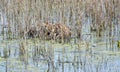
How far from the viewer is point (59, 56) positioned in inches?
231

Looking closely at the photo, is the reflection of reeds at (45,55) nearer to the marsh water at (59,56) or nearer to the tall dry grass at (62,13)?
the marsh water at (59,56)

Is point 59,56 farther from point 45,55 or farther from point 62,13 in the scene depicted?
point 62,13

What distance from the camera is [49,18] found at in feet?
27.3

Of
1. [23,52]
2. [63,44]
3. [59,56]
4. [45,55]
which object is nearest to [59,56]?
[59,56]

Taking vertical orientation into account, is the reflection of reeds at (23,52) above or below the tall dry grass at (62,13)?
below

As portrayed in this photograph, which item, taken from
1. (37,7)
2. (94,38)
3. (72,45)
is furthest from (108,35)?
(37,7)

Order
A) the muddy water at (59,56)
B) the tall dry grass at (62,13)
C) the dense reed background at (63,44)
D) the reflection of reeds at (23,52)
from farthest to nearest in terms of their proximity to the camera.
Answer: the tall dry grass at (62,13) < the reflection of reeds at (23,52) < the dense reed background at (63,44) < the muddy water at (59,56)

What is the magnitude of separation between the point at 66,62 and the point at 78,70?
1.34ft

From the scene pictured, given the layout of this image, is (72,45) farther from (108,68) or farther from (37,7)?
(37,7)

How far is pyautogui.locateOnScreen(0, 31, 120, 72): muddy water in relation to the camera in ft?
17.5

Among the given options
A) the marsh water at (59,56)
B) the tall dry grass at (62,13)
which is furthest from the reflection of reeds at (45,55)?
the tall dry grass at (62,13)

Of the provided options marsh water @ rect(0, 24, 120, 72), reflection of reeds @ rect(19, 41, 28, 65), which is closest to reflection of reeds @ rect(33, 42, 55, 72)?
marsh water @ rect(0, 24, 120, 72)

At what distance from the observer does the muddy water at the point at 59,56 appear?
5327 millimetres

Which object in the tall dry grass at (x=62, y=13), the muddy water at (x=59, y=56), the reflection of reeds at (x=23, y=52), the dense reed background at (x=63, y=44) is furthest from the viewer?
the tall dry grass at (x=62, y=13)
